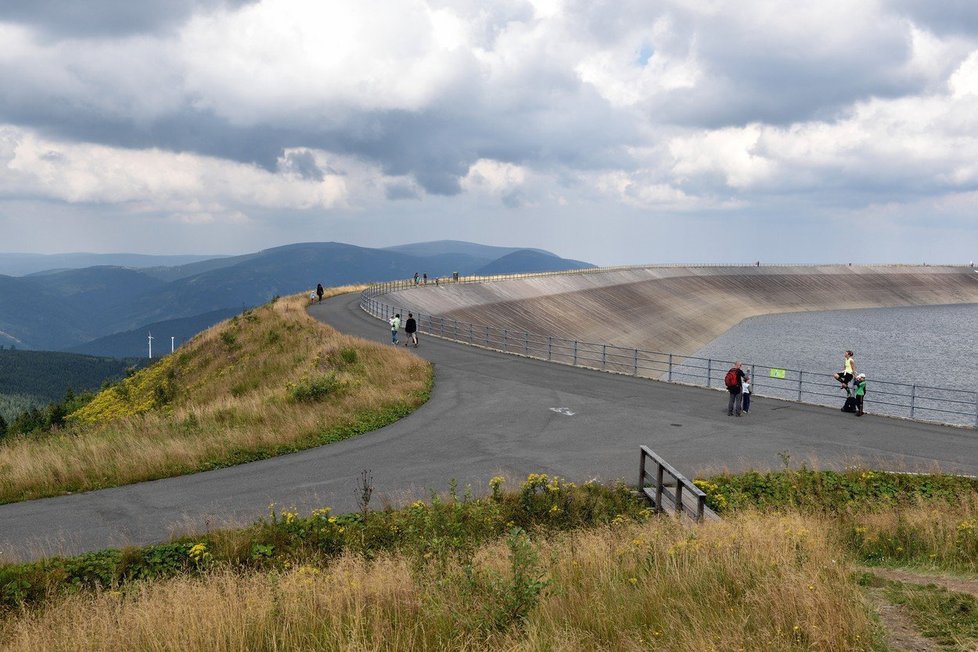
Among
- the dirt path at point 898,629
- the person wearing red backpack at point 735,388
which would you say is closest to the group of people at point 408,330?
the person wearing red backpack at point 735,388

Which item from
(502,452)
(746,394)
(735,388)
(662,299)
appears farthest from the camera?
(662,299)

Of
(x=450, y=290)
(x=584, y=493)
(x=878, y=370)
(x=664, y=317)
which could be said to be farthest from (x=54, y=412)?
(x=664, y=317)

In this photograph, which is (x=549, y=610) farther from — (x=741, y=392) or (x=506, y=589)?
(x=741, y=392)

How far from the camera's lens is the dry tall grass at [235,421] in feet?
51.6

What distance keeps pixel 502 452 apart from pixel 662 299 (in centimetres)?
11787

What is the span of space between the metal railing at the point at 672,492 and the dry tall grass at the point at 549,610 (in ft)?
7.65

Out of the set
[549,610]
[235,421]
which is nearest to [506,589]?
[549,610]

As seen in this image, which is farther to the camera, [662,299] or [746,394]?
[662,299]

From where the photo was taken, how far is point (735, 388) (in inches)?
857

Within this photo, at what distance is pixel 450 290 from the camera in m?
86.2

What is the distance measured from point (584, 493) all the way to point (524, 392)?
1170cm

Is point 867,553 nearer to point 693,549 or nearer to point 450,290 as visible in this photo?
point 693,549

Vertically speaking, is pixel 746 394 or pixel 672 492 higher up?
pixel 746 394

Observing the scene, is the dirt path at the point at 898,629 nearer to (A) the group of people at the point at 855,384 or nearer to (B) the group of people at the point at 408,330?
(A) the group of people at the point at 855,384
